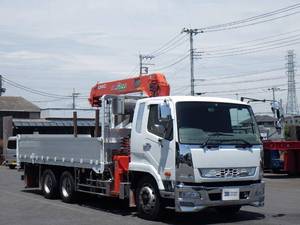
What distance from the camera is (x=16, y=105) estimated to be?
228 feet

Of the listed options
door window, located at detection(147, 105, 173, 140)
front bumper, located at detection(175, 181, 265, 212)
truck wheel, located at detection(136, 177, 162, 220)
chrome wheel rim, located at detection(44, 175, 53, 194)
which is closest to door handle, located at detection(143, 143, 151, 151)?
door window, located at detection(147, 105, 173, 140)

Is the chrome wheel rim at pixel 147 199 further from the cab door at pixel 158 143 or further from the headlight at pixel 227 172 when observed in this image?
the headlight at pixel 227 172

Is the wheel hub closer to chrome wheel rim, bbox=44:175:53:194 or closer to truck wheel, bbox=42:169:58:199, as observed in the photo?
truck wheel, bbox=42:169:58:199

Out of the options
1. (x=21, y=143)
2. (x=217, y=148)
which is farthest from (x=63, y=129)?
(x=217, y=148)

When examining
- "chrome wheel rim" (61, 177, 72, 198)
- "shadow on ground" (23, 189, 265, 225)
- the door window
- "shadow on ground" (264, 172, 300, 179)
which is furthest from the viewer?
"shadow on ground" (264, 172, 300, 179)

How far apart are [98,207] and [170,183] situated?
3630 millimetres

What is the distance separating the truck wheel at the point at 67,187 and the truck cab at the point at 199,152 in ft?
10.3

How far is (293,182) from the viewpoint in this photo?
23422mm

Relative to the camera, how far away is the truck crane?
1095 centimetres

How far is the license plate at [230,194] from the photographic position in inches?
436

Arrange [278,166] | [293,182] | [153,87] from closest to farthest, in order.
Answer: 1. [153,87]
2. [293,182]
3. [278,166]

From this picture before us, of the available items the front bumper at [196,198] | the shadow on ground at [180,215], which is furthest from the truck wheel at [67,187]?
the front bumper at [196,198]

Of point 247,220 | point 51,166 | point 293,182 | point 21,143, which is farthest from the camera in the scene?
point 293,182

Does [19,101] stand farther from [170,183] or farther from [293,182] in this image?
[170,183]
